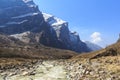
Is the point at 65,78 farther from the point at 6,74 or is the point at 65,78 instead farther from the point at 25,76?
the point at 6,74

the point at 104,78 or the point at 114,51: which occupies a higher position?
the point at 114,51

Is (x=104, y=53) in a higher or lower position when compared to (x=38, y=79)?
higher

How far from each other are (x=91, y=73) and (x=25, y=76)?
372 inches

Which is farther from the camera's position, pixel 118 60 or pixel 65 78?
pixel 118 60

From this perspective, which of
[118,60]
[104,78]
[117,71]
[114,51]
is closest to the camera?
[104,78]

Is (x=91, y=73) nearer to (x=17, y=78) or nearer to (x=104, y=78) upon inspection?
(x=104, y=78)

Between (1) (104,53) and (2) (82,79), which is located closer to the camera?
(2) (82,79)

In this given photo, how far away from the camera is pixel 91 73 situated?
40.9 m

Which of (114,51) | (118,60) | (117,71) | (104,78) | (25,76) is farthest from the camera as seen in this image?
(114,51)

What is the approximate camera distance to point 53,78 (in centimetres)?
4212

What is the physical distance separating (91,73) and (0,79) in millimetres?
12046

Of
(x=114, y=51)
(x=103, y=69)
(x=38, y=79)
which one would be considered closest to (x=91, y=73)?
(x=103, y=69)

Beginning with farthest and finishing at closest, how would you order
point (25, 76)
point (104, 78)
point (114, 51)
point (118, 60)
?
1. point (114, 51)
2. point (118, 60)
3. point (25, 76)
4. point (104, 78)

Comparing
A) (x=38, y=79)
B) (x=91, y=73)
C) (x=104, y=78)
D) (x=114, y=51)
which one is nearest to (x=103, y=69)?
(x=91, y=73)
